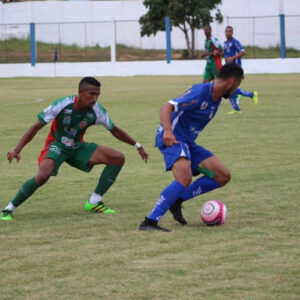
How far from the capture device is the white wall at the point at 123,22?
50.7 m

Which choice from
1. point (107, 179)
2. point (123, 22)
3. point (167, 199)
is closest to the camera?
point (167, 199)

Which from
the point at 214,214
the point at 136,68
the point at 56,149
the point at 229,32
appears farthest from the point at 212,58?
the point at 136,68

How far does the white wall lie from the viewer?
50.7m

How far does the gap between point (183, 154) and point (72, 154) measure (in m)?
1.48

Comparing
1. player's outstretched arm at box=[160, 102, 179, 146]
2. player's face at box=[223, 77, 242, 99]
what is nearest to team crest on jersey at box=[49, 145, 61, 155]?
player's outstretched arm at box=[160, 102, 179, 146]

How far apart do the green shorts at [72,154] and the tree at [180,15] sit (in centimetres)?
4181

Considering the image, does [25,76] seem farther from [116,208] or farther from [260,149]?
[116,208]

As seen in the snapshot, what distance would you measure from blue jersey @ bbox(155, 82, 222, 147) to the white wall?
139ft

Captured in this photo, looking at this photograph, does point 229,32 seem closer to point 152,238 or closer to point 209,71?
point 209,71

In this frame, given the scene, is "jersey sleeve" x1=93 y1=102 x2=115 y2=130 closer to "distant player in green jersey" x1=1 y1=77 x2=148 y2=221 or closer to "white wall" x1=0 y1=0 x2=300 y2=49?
"distant player in green jersey" x1=1 y1=77 x2=148 y2=221

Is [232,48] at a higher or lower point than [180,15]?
lower

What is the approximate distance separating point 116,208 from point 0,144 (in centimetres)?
639

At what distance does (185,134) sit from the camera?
25.3 ft

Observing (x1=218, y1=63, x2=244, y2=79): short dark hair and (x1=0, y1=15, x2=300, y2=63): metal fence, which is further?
(x1=0, y1=15, x2=300, y2=63): metal fence
